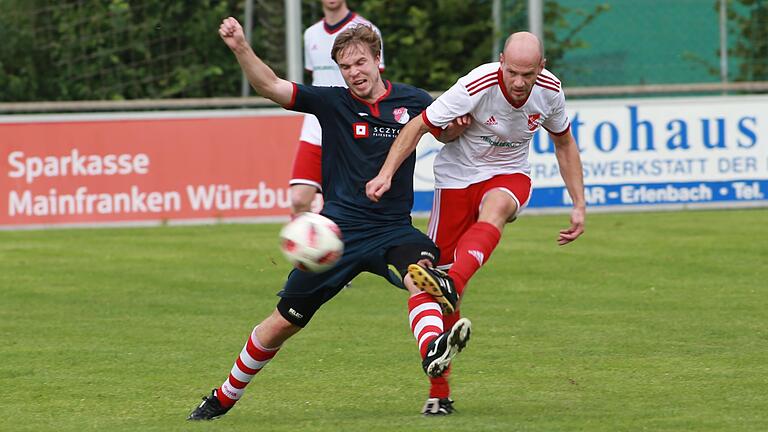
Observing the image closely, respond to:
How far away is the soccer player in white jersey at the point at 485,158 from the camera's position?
22.2 ft

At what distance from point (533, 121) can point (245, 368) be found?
5.83 ft

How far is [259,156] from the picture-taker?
16391 mm

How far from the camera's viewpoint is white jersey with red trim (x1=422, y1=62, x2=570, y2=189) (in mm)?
7039

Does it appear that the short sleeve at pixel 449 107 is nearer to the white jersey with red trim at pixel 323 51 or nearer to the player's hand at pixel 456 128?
the player's hand at pixel 456 128

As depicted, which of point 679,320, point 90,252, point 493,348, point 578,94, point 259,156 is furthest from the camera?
point 578,94

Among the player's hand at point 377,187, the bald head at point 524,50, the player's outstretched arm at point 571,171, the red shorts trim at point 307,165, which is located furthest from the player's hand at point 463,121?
the red shorts trim at point 307,165

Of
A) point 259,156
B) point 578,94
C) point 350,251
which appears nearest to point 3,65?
point 259,156

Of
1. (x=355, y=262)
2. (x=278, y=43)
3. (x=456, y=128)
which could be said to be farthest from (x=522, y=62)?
(x=278, y=43)

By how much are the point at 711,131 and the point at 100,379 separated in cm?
1021

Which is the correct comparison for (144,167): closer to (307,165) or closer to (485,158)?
(307,165)


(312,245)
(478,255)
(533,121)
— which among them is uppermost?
(533,121)

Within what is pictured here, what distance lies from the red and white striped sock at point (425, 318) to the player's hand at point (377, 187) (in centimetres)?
49

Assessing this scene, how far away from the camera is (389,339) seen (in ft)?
30.8

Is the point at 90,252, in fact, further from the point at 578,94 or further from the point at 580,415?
the point at 580,415
